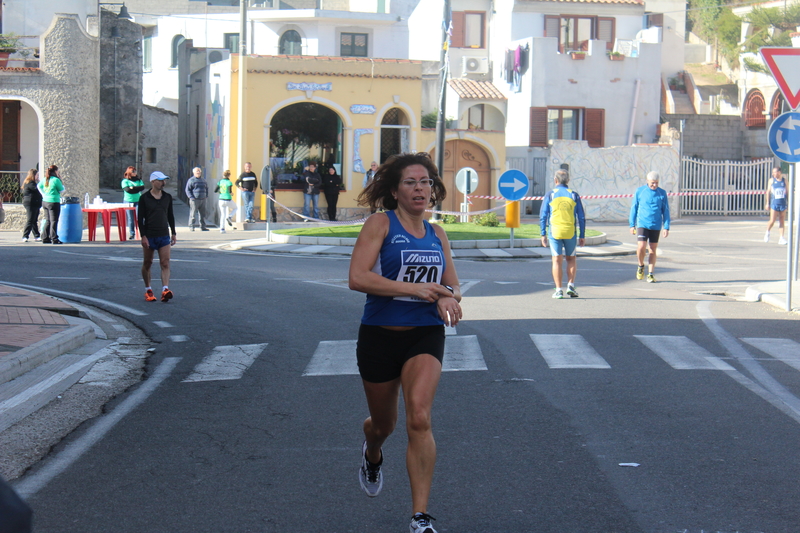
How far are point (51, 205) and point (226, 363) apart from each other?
1458 cm

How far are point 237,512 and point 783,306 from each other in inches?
382

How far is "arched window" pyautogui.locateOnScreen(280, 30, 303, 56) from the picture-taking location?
42812 millimetres

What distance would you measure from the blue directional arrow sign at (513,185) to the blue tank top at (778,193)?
290 inches

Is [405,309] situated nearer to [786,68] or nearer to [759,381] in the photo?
[759,381]

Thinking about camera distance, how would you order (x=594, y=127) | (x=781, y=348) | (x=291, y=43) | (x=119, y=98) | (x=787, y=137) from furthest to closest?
(x=291, y=43) → (x=119, y=98) → (x=594, y=127) → (x=787, y=137) → (x=781, y=348)

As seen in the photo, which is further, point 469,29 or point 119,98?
point 469,29

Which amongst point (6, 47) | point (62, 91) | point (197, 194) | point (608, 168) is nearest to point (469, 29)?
point (608, 168)

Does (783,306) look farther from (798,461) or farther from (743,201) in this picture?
(743,201)

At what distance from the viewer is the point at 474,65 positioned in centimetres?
3925

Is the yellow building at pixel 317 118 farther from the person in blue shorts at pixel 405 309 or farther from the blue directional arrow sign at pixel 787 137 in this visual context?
the person in blue shorts at pixel 405 309

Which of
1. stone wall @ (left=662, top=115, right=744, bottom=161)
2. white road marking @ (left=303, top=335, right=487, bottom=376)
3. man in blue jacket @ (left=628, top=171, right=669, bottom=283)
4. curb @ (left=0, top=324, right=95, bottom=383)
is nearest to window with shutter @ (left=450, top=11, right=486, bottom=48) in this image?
stone wall @ (left=662, top=115, right=744, bottom=161)

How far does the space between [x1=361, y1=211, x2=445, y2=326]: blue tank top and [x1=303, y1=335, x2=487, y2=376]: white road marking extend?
3621 mm

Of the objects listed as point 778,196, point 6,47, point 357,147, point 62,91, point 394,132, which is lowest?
point 778,196

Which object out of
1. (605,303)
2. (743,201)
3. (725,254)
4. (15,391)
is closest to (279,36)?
(743,201)
